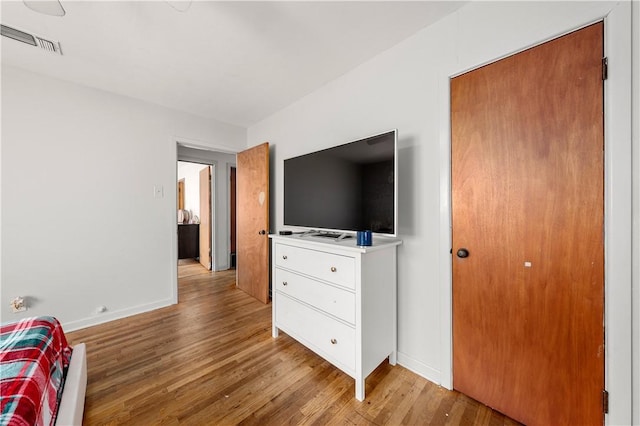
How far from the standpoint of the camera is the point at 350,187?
1.81 meters

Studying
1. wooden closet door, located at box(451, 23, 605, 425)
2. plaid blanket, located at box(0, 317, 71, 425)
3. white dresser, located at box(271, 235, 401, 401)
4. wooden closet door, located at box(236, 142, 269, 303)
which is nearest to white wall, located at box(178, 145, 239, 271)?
wooden closet door, located at box(236, 142, 269, 303)

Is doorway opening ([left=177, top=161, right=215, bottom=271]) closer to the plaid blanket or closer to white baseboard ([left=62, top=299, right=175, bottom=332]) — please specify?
white baseboard ([left=62, top=299, right=175, bottom=332])

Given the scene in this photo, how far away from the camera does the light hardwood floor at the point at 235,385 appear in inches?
52.8

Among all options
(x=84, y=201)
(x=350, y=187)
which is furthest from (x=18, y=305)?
(x=350, y=187)

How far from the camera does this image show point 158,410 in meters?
1.38

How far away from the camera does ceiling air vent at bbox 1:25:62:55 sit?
1.65 m

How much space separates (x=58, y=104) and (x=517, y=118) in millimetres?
3749

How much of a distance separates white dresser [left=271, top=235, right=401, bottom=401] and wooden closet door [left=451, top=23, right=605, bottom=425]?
435 millimetres

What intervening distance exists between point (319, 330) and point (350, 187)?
42.7 inches

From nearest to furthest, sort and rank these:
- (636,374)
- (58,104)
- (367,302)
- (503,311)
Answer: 1. (636,374)
2. (503,311)
3. (367,302)
4. (58,104)

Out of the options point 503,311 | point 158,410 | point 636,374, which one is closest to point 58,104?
point 158,410

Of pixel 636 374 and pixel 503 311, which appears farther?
pixel 503 311

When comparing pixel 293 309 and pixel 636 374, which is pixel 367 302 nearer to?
pixel 293 309

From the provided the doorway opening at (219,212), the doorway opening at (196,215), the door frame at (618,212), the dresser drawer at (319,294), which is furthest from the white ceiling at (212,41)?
the doorway opening at (196,215)
